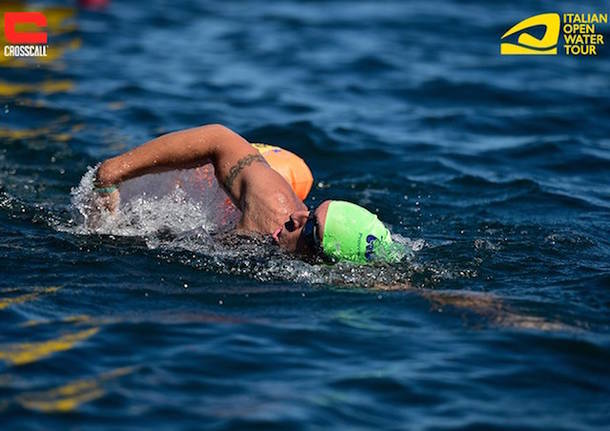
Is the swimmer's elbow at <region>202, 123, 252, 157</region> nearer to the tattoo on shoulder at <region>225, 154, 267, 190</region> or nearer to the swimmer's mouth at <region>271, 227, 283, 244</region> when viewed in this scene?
the tattoo on shoulder at <region>225, 154, 267, 190</region>

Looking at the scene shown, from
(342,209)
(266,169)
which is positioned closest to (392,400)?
(342,209)

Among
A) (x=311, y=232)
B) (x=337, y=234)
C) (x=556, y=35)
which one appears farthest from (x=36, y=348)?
(x=556, y=35)

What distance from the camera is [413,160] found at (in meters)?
11.7

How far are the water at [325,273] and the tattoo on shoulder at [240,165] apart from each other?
484mm

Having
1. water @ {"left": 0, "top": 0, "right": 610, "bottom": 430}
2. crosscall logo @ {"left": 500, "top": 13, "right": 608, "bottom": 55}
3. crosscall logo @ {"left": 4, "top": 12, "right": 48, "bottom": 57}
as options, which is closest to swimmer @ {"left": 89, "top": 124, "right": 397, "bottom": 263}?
water @ {"left": 0, "top": 0, "right": 610, "bottom": 430}

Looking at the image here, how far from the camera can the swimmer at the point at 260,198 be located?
6957mm

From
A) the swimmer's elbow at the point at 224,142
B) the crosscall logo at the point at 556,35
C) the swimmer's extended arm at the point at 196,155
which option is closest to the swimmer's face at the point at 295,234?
the swimmer's extended arm at the point at 196,155

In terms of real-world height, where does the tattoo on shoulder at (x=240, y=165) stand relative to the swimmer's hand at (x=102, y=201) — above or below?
above

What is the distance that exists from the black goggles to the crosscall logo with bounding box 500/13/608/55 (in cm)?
1148

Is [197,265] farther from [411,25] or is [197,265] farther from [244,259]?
[411,25]

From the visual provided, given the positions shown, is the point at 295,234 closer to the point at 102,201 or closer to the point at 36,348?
the point at 102,201

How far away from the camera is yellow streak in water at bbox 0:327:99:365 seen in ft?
19.4

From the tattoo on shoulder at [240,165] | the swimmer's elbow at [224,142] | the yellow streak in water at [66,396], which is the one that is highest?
the swimmer's elbow at [224,142]

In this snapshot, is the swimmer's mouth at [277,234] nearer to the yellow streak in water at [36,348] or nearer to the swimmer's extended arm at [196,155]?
the swimmer's extended arm at [196,155]
